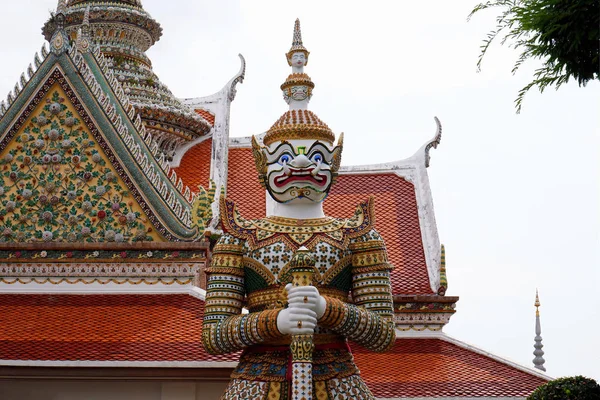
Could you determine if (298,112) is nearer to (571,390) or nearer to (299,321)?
(299,321)

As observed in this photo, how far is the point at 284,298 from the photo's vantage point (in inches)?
233

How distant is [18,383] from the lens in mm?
8195

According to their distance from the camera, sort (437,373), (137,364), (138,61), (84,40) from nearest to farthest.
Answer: (137,364) → (437,373) → (84,40) → (138,61)

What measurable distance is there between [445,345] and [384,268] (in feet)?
9.61

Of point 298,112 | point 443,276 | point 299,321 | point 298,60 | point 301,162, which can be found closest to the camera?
point 299,321

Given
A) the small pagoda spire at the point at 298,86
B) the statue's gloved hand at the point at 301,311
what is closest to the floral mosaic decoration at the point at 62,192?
the small pagoda spire at the point at 298,86

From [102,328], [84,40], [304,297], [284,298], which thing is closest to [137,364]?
[102,328]

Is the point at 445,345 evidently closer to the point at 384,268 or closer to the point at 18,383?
the point at 384,268

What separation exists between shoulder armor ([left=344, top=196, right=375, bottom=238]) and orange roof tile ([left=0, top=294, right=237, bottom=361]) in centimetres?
190

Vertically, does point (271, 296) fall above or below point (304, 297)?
above

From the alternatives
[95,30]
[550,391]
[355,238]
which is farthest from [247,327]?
[95,30]

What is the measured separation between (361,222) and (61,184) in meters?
3.48

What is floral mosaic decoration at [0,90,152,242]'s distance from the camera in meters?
8.70

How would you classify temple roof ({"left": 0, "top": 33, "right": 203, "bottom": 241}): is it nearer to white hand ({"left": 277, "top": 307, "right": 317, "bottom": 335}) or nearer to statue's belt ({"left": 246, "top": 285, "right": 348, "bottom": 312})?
statue's belt ({"left": 246, "top": 285, "right": 348, "bottom": 312})
